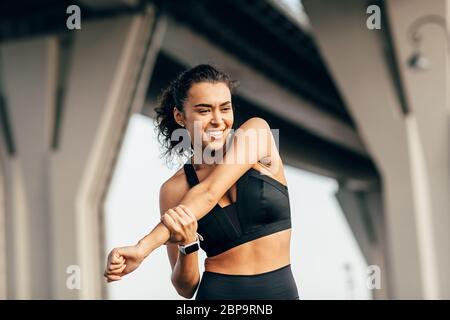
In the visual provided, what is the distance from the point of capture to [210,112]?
3.62 meters

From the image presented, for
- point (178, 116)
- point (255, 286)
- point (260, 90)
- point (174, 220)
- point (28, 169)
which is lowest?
point (255, 286)

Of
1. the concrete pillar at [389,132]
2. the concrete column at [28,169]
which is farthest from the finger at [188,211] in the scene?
the concrete column at [28,169]

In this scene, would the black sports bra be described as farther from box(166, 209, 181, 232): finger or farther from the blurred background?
the blurred background

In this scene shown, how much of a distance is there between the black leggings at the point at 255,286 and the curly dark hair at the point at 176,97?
0.62 meters

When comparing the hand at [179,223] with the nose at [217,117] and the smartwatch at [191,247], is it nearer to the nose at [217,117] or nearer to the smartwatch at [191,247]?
the smartwatch at [191,247]

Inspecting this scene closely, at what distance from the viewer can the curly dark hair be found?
3.69 m

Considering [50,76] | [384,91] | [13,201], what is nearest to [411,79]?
[384,91]

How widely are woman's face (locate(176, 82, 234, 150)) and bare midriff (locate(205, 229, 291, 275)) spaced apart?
1.41 feet

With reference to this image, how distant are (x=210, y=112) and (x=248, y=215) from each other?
1.45 ft

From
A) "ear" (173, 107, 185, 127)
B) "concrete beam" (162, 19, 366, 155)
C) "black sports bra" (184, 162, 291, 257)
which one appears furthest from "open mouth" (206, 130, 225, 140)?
"concrete beam" (162, 19, 366, 155)

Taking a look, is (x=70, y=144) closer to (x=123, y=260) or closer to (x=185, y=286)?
(x=185, y=286)

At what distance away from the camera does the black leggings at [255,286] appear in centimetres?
374

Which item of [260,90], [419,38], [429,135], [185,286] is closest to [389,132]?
[429,135]
